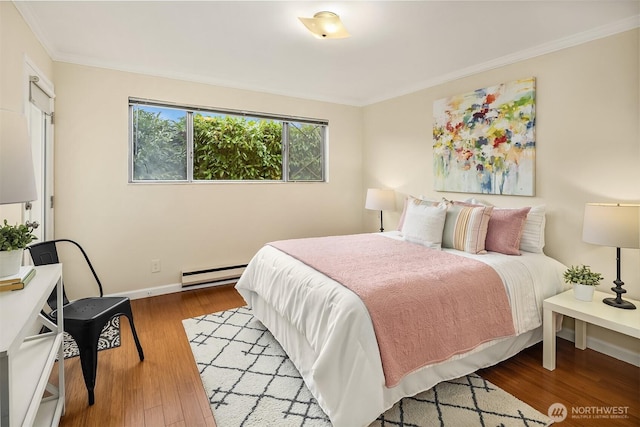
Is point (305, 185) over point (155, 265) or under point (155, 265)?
over

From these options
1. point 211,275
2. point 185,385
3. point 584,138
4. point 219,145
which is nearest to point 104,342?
point 185,385

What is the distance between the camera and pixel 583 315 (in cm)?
207

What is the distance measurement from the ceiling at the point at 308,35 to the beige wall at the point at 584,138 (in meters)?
0.14

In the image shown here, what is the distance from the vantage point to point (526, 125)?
2.86m

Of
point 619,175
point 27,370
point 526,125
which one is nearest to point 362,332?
point 27,370

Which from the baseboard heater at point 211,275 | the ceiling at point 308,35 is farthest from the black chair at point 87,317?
the ceiling at point 308,35

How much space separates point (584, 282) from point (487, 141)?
1.51 metres

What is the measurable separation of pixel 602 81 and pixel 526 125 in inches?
22.1

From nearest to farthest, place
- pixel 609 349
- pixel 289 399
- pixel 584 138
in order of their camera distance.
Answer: pixel 289 399
pixel 609 349
pixel 584 138

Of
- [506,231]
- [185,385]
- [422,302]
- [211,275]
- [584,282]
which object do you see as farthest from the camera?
[211,275]

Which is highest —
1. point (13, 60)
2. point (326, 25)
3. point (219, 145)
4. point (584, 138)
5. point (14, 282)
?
point (326, 25)

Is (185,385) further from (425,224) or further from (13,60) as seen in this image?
(13,60)

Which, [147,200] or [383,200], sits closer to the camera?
[147,200]

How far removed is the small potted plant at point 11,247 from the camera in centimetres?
141
